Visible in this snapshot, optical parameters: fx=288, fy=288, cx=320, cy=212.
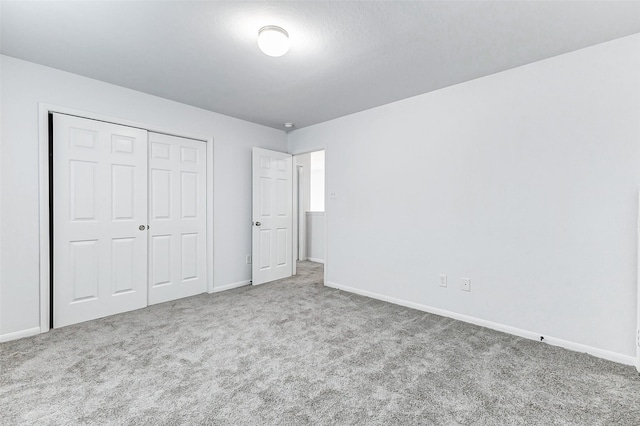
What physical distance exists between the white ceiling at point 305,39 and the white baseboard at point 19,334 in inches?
92.6

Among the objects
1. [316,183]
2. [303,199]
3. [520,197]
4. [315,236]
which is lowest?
[315,236]

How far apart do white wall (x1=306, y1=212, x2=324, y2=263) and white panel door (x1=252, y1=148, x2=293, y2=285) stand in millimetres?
1485

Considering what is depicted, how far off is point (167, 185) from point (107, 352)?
74.4 inches

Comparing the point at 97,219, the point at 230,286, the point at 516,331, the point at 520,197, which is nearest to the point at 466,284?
the point at 516,331

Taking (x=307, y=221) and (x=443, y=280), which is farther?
(x=307, y=221)

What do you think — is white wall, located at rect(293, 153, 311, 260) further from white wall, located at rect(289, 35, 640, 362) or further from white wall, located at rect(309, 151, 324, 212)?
white wall, located at rect(289, 35, 640, 362)

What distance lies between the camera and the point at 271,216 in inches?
173

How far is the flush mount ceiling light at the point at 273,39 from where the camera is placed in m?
1.96

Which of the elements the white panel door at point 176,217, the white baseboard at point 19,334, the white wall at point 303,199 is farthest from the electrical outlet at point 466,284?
the white baseboard at point 19,334

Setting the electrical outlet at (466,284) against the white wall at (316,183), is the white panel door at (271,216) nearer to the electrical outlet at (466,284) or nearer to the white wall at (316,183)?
the white wall at (316,183)

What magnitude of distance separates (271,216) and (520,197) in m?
3.12

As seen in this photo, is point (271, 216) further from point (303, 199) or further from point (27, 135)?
point (27, 135)

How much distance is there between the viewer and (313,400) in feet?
5.51

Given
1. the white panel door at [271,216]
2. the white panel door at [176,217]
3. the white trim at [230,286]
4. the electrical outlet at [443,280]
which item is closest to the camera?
the electrical outlet at [443,280]
